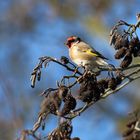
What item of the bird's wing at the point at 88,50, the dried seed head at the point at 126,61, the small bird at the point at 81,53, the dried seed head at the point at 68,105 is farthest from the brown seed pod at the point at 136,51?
the bird's wing at the point at 88,50

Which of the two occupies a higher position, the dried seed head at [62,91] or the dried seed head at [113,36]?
the dried seed head at [113,36]

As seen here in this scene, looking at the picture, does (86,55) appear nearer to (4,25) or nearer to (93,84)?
(93,84)

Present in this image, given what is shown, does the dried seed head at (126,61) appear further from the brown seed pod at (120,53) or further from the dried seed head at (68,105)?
the dried seed head at (68,105)

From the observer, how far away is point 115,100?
27.2 ft

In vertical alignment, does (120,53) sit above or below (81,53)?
below

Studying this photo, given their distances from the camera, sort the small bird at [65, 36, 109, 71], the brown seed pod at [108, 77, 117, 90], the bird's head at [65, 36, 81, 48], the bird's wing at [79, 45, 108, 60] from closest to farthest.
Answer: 1. the brown seed pod at [108, 77, 117, 90]
2. the small bird at [65, 36, 109, 71]
3. the bird's wing at [79, 45, 108, 60]
4. the bird's head at [65, 36, 81, 48]

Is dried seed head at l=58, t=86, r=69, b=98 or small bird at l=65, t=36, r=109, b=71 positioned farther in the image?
small bird at l=65, t=36, r=109, b=71

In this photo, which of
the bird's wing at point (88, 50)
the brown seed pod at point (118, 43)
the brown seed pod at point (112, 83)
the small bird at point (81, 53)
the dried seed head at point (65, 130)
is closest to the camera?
the dried seed head at point (65, 130)

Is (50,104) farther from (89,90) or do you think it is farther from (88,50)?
(88,50)

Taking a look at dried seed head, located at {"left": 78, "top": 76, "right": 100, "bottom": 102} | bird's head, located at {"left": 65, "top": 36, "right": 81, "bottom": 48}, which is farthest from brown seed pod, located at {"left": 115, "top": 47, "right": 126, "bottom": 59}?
bird's head, located at {"left": 65, "top": 36, "right": 81, "bottom": 48}

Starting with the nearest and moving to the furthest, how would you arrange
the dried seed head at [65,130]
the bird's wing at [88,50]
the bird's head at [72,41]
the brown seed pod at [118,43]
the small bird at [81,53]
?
the dried seed head at [65,130]
the brown seed pod at [118,43]
the small bird at [81,53]
the bird's wing at [88,50]
the bird's head at [72,41]

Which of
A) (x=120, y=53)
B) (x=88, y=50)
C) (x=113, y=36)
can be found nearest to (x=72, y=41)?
(x=88, y=50)

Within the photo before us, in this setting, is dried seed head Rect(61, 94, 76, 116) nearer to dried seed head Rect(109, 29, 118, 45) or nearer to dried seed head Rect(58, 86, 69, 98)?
dried seed head Rect(58, 86, 69, 98)

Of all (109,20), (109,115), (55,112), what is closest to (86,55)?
(55,112)
